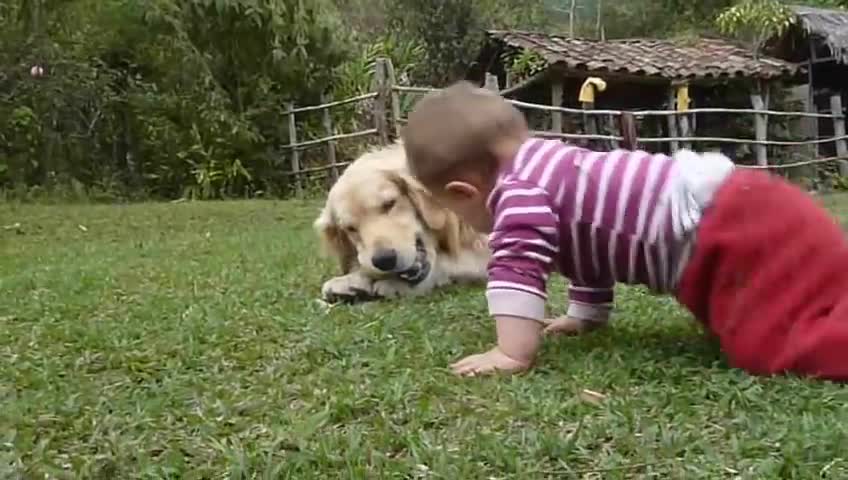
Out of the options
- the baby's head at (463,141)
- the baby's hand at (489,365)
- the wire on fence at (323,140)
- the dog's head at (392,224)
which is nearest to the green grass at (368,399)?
the baby's hand at (489,365)

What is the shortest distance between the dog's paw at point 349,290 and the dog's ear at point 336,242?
0.16m

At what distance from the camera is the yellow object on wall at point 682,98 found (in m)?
14.8

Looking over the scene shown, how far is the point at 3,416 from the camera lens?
1991 millimetres

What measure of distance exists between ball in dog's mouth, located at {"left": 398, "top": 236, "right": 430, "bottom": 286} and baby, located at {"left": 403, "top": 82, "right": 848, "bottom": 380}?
0.94 meters

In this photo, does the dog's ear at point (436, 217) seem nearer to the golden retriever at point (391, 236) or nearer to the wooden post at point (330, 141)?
the golden retriever at point (391, 236)

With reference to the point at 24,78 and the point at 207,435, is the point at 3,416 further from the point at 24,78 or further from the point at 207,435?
the point at 24,78

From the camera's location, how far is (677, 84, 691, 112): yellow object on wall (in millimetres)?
14751

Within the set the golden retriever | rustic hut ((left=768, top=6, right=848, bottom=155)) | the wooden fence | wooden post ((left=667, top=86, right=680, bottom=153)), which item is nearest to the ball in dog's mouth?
the golden retriever

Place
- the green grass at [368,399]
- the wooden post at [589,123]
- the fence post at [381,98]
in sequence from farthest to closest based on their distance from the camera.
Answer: the wooden post at [589,123]
the fence post at [381,98]
the green grass at [368,399]

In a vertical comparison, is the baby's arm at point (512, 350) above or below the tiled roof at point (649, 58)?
above

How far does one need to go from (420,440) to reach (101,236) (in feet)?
20.4

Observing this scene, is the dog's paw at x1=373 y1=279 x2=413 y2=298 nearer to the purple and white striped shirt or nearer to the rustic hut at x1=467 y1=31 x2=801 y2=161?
the purple and white striped shirt

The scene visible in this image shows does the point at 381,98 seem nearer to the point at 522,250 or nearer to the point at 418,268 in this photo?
the point at 418,268

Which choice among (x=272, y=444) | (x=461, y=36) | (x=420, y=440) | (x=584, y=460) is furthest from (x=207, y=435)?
(x=461, y=36)
